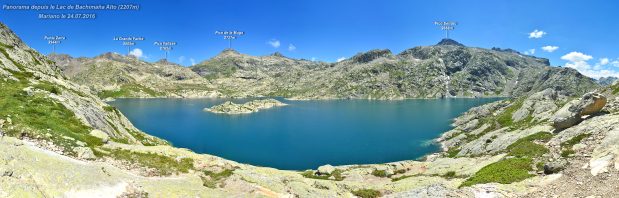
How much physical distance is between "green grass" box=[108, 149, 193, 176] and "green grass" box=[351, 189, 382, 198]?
13.7m

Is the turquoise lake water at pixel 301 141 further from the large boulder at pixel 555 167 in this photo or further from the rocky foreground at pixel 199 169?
the large boulder at pixel 555 167

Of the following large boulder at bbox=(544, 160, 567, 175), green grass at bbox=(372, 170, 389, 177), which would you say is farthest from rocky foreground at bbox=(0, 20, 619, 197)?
green grass at bbox=(372, 170, 389, 177)

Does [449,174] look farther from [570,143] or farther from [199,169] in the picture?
[199,169]

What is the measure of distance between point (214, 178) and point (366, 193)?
12.5 metres

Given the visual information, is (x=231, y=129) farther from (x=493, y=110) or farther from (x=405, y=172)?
(x=405, y=172)

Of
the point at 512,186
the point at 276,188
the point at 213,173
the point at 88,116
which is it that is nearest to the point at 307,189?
the point at 276,188

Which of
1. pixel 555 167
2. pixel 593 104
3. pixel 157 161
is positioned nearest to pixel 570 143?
pixel 555 167

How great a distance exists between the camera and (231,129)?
174m

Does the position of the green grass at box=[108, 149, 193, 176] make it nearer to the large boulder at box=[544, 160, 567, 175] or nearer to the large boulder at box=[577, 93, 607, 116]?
the large boulder at box=[544, 160, 567, 175]

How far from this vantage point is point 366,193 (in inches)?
1253

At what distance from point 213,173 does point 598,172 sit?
26.5m

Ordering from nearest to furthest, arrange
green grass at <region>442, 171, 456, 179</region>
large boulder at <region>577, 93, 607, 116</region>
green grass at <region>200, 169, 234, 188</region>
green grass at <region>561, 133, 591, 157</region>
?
green grass at <region>200, 169, 234, 188</region> → green grass at <region>561, 133, 591, 157</region> → green grass at <region>442, 171, 456, 179</region> → large boulder at <region>577, 93, 607, 116</region>

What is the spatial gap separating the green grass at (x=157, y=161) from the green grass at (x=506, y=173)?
71.7 ft

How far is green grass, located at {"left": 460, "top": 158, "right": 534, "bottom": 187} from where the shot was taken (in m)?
28.5
